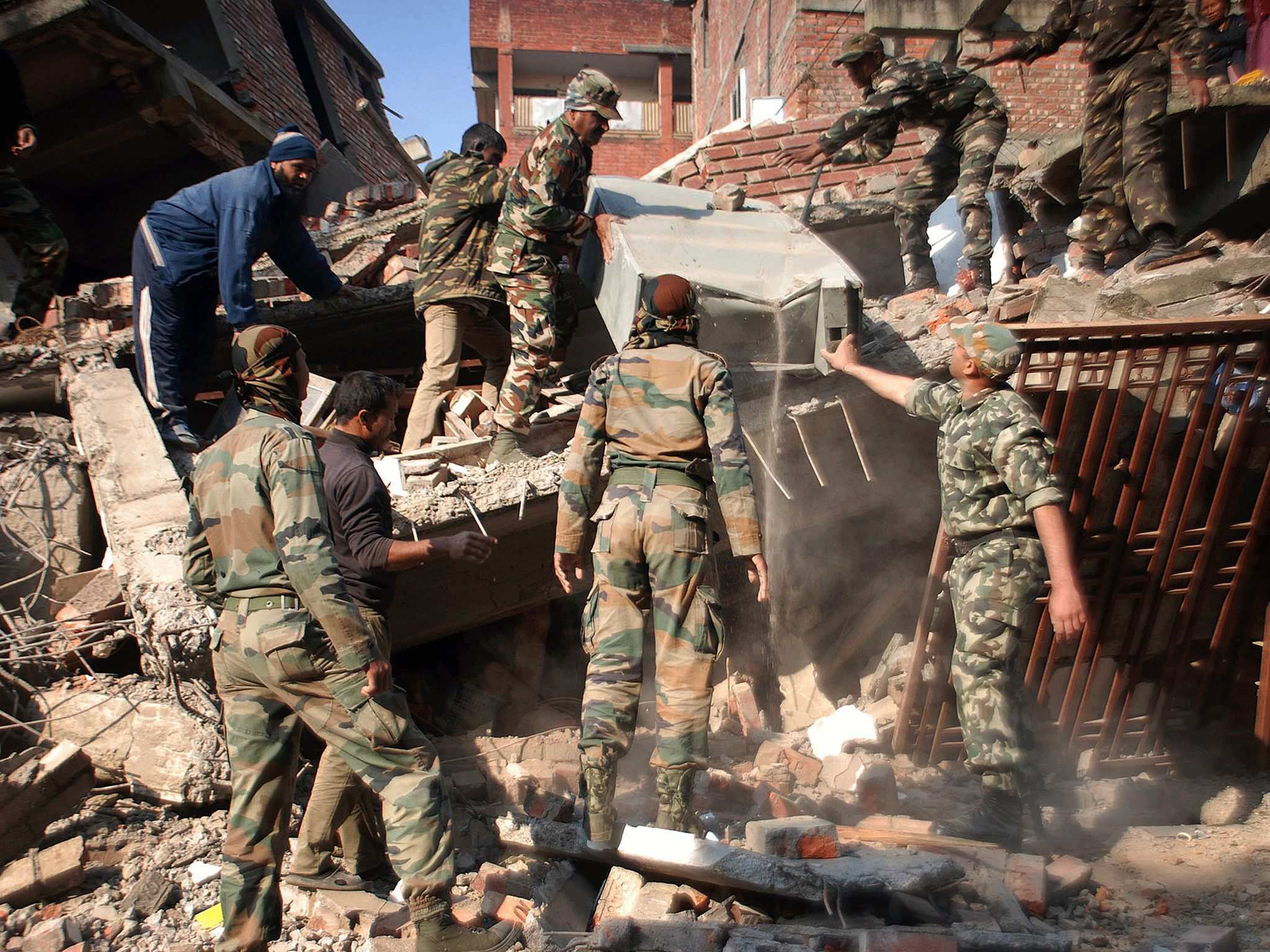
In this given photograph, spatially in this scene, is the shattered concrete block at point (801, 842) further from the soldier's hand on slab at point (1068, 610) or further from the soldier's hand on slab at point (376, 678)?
the soldier's hand on slab at point (376, 678)

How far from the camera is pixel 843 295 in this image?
380cm

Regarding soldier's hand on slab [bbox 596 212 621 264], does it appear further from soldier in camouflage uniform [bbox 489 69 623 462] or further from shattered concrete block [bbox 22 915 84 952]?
shattered concrete block [bbox 22 915 84 952]

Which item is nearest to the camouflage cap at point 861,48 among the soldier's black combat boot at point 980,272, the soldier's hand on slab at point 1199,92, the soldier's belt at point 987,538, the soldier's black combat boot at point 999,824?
the soldier's black combat boot at point 980,272

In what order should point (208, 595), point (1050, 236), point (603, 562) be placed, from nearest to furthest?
point (208, 595) < point (603, 562) < point (1050, 236)

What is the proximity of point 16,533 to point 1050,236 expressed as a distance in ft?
25.8

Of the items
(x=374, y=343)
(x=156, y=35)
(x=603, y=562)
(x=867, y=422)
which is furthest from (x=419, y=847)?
(x=156, y=35)

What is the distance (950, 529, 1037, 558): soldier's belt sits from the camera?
9.40 feet

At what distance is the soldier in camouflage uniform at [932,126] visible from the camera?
5059mm

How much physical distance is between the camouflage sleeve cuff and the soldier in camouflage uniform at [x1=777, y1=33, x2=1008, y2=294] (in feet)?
9.64

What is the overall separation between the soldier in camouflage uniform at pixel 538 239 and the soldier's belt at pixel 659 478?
4.07ft

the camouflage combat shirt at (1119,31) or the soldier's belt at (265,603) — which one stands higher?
the camouflage combat shirt at (1119,31)

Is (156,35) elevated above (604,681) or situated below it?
above

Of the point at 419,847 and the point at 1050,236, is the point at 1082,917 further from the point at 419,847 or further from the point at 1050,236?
the point at 1050,236

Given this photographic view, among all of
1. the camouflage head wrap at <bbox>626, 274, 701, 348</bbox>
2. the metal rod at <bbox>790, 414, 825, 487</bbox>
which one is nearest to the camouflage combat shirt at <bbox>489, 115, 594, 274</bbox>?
the camouflage head wrap at <bbox>626, 274, 701, 348</bbox>
